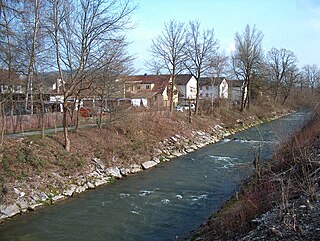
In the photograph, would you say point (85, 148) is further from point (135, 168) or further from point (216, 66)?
point (216, 66)

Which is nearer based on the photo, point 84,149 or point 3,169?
point 3,169

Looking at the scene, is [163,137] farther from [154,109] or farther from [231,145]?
[231,145]

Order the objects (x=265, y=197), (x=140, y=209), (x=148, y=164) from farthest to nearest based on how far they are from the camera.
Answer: (x=148, y=164)
(x=140, y=209)
(x=265, y=197)

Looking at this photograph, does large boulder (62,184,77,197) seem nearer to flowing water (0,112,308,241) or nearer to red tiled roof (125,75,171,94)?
flowing water (0,112,308,241)

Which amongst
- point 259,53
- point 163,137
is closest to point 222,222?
point 163,137

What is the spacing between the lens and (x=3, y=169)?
48.8 feet

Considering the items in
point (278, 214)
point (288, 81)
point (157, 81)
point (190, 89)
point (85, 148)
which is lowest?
point (85, 148)

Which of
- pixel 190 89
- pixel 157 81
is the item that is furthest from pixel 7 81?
pixel 190 89

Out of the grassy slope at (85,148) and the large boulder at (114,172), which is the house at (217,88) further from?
the large boulder at (114,172)

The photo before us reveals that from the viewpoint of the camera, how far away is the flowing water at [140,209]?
1139 centimetres

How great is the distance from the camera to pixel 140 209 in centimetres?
1355

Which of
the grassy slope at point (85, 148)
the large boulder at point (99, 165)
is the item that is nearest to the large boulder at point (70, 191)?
the grassy slope at point (85, 148)

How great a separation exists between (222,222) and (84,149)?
40.7 feet

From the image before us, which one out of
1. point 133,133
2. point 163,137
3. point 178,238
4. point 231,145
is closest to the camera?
point 178,238
